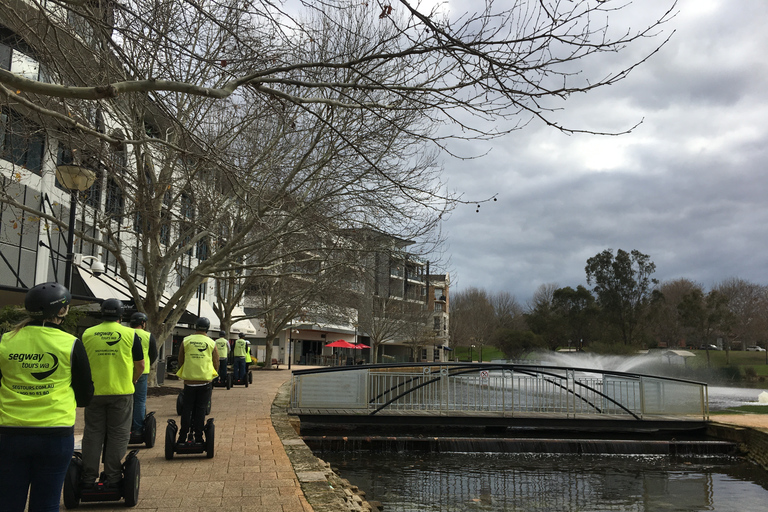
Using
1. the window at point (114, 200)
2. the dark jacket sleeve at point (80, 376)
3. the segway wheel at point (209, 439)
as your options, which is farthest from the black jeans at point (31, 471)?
the window at point (114, 200)

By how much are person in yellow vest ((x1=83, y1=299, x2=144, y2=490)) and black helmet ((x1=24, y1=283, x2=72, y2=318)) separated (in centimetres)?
157

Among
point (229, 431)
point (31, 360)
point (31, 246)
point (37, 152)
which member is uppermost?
point (37, 152)

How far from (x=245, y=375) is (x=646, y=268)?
5858 cm

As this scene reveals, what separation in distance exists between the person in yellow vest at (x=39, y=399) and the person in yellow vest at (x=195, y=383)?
3.69m

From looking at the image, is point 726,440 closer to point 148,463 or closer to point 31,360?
point 148,463

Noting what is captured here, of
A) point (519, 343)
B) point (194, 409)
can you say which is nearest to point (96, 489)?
point (194, 409)

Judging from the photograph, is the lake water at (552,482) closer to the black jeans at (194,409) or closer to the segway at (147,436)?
→ the black jeans at (194,409)

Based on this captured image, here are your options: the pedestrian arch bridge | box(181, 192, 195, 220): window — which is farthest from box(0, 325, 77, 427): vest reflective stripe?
box(181, 192, 195, 220): window

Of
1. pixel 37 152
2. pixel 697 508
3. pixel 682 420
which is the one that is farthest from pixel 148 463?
pixel 37 152

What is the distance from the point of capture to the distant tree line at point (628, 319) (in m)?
59.9

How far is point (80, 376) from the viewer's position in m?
4.00

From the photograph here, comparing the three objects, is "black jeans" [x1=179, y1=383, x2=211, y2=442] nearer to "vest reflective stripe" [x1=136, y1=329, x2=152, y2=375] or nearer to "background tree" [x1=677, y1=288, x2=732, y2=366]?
"vest reflective stripe" [x1=136, y1=329, x2=152, y2=375]

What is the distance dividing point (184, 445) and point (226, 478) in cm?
123

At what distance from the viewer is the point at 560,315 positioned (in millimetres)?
72500
